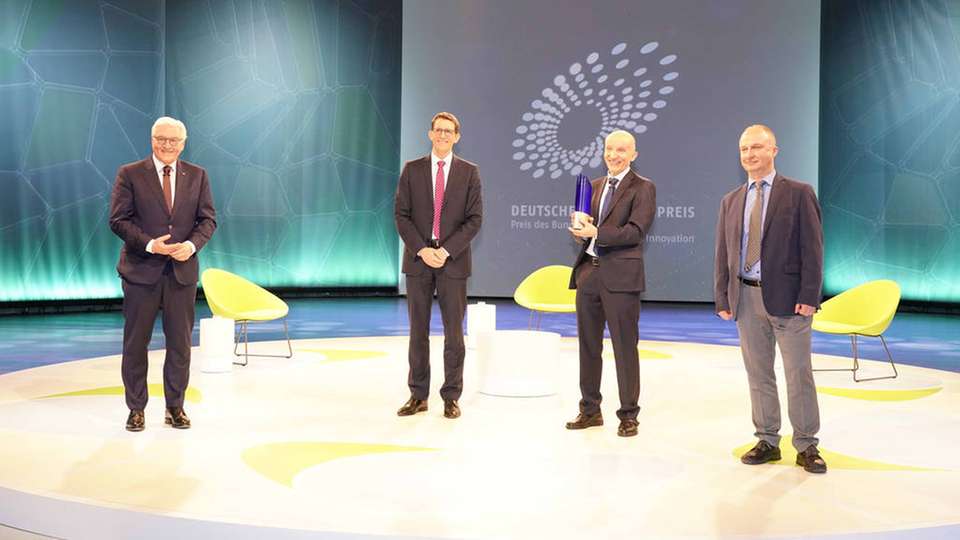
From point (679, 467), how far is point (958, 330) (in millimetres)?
8133

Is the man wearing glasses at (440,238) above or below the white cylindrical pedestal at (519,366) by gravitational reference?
above

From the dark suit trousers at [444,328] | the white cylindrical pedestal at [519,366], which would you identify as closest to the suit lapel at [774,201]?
the dark suit trousers at [444,328]

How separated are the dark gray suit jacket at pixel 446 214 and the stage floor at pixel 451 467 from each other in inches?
33.6

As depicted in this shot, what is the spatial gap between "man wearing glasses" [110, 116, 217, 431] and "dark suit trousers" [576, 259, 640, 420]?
6.41 ft

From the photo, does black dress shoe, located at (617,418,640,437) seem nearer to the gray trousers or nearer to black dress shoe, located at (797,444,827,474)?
the gray trousers

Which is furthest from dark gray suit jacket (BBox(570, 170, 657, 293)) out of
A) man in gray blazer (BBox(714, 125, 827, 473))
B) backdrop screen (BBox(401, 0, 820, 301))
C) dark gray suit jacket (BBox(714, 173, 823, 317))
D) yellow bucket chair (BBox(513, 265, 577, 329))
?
backdrop screen (BBox(401, 0, 820, 301))

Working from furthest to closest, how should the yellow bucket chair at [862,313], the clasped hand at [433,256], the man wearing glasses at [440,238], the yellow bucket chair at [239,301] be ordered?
the yellow bucket chair at [239,301], the yellow bucket chair at [862,313], the man wearing glasses at [440,238], the clasped hand at [433,256]

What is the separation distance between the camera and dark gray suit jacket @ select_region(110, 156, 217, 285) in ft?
13.9

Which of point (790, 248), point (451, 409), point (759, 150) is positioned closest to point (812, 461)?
point (790, 248)

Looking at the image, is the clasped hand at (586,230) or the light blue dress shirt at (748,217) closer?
the light blue dress shirt at (748,217)

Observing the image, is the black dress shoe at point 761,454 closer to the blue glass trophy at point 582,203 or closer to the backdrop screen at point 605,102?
the blue glass trophy at point 582,203

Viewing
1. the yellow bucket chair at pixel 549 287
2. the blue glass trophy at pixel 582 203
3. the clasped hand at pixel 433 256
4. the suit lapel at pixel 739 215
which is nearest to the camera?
the suit lapel at pixel 739 215

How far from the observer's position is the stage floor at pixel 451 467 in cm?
288

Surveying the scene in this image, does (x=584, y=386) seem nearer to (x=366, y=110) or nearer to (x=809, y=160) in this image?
(x=809, y=160)
